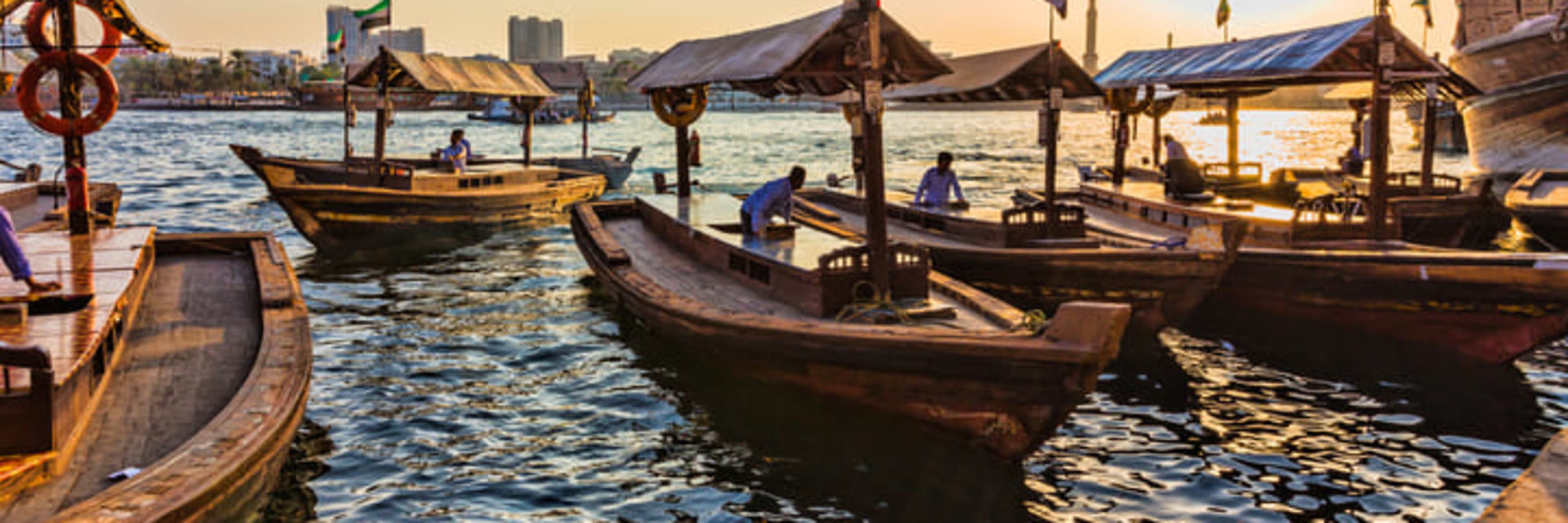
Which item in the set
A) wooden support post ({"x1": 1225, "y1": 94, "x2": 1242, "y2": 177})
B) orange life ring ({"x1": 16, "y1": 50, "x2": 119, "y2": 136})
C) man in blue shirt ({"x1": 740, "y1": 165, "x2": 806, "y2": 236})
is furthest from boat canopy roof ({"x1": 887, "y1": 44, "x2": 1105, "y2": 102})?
orange life ring ({"x1": 16, "y1": 50, "x2": 119, "y2": 136})

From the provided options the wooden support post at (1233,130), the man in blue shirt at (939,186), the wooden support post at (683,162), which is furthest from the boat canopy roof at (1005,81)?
the wooden support post at (1233,130)

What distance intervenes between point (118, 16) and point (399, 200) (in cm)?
942

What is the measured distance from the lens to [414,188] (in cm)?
2277

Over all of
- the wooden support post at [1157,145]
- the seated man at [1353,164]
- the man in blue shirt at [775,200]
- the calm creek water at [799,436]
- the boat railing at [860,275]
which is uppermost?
the wooden support post at [1157,145]

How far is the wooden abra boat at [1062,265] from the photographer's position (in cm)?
1256

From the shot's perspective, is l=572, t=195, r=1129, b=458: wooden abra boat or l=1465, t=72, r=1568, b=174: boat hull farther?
l=1465, t=72, r=1568, b=174: boat hull

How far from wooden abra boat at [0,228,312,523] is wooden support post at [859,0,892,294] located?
15.9 feet

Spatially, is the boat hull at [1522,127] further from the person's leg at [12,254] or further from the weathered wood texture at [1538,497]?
the person's leg at [12,254]

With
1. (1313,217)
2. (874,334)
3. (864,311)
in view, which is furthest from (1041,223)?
(874,334)

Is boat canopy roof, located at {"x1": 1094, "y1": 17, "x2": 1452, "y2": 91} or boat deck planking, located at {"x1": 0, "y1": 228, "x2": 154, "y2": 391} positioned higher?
boat canopy roof, located at {"x1": 1094, "y1": 17, "x2": 1452, "y2": 91}

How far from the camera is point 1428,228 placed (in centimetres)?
1853

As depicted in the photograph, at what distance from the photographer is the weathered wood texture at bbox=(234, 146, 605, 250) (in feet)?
67.8

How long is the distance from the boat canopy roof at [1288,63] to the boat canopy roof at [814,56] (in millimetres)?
6382

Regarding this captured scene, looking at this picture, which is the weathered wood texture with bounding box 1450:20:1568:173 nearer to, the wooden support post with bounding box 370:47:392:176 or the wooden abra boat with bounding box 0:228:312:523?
the wooden support post with bounding box 370:47:392:176
